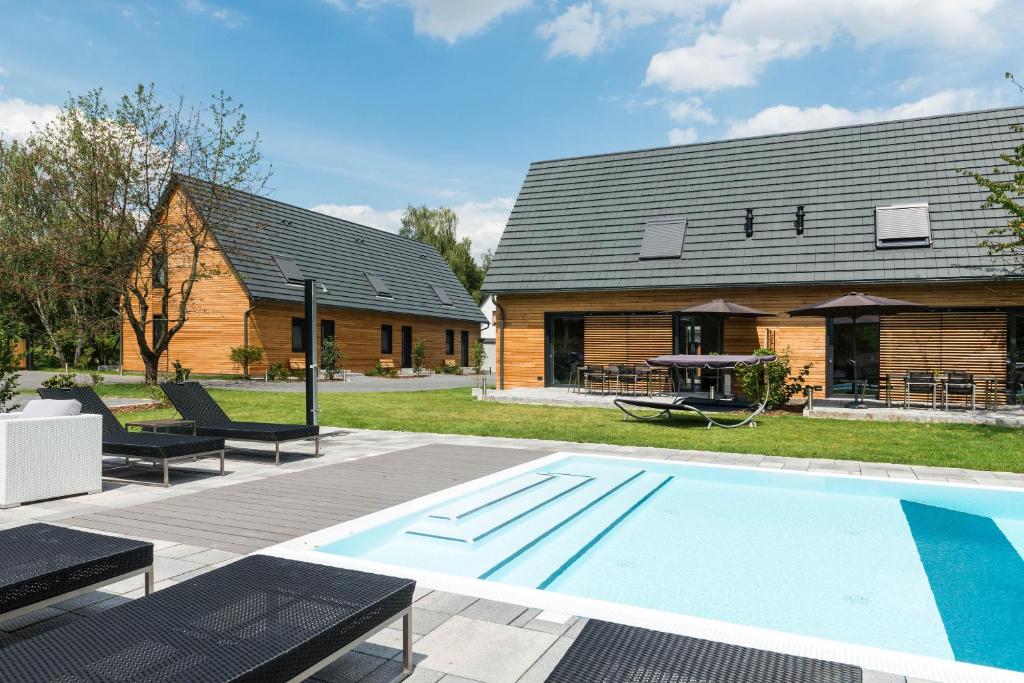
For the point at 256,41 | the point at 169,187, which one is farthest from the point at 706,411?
the point at 169,187

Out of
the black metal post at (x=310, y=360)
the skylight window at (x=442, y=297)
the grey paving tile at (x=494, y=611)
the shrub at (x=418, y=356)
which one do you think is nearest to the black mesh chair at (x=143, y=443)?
the black metal post at (x=310, y=360)

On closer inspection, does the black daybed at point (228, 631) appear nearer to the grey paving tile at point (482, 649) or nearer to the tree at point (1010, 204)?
the grey paving tile at point (482, 649)

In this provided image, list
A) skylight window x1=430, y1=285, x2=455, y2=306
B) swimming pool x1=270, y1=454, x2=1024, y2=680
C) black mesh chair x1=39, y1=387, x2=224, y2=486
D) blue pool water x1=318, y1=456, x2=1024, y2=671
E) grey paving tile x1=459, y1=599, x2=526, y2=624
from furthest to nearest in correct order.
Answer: skylight window x1=430, y1=285, x2=455, y2=306
black mesh chair x1=39, y1=387, x2=224, y2=486
blue pool water x1=318, y1=456, x2=1024, y2=671
swimming pool x1=270, y1=454, x2=1024, y2=680
grey paving tile x1=459, y1=599, x2=526, y2=624

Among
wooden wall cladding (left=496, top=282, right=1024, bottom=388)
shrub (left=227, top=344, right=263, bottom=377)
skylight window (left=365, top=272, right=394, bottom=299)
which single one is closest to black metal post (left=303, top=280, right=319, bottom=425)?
wooden wall cladding (left=496, top=282, right=1024, bottom=388)

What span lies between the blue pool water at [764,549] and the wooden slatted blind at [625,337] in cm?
1092

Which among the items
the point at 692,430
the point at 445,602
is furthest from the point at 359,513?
the point at 692,430

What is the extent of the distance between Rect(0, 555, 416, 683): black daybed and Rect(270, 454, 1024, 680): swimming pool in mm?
1292

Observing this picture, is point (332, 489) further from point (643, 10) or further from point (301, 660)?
point (643, 10)

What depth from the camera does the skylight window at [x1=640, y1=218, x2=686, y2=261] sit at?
18578 mm

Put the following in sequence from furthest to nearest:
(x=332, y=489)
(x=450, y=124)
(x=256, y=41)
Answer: (x=450, y=124), (x=256, y=41), (x=332, y=489)

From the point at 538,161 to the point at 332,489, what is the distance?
18412mm

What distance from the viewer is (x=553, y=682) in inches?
81.7

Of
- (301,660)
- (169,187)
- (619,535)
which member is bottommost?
(619,535)

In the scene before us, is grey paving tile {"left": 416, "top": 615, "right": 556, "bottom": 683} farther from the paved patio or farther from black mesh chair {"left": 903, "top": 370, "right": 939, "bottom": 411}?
black mesh chair {"left": 903, "top": 370, "right": 939, "bottom": 411}
